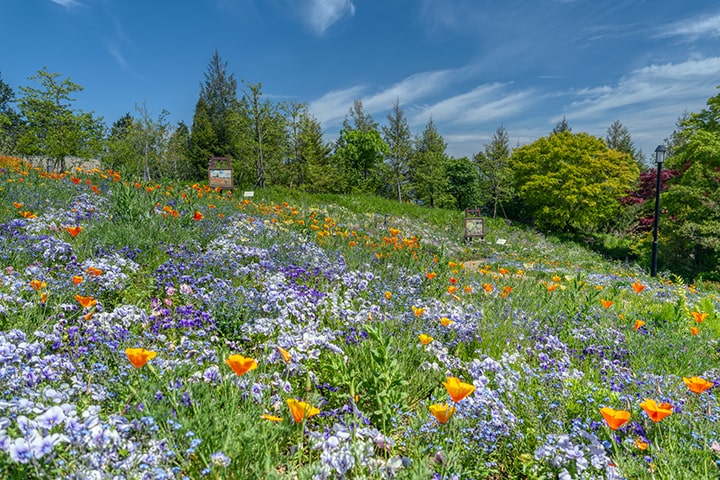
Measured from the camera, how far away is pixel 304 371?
2.74 meters

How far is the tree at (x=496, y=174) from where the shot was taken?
30.8m

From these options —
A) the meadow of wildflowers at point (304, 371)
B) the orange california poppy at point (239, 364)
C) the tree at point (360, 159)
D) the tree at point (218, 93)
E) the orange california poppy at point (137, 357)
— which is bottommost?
the meadow of wildflowers at point (304, 371)

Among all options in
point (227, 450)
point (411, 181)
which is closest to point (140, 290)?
point (227, 450)

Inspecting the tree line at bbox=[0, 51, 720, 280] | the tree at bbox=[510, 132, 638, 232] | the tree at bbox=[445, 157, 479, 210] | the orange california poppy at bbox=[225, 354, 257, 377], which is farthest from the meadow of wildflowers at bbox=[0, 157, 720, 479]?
the tree at bbox=[445, 157, 479, 210]

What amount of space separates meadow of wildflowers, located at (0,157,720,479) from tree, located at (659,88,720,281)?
50.9ft

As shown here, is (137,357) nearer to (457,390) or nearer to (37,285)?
(457,390)

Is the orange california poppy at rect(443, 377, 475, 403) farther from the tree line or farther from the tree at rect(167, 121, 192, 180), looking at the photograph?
the tree at rect(167, 121, 192, 180)

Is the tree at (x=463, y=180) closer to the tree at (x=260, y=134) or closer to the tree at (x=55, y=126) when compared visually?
the tree at (x=260, y=134)

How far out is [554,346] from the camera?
3.81m

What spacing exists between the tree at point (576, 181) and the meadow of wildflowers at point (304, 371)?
2362cm

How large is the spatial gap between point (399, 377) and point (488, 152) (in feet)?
115

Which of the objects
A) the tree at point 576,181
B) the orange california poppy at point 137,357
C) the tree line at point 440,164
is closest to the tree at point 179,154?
the tree line at point 440,164

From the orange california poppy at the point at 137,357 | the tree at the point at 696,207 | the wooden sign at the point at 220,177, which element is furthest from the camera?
the tree at the point at 696,207

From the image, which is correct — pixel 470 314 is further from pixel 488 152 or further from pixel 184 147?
pixel 184 147
